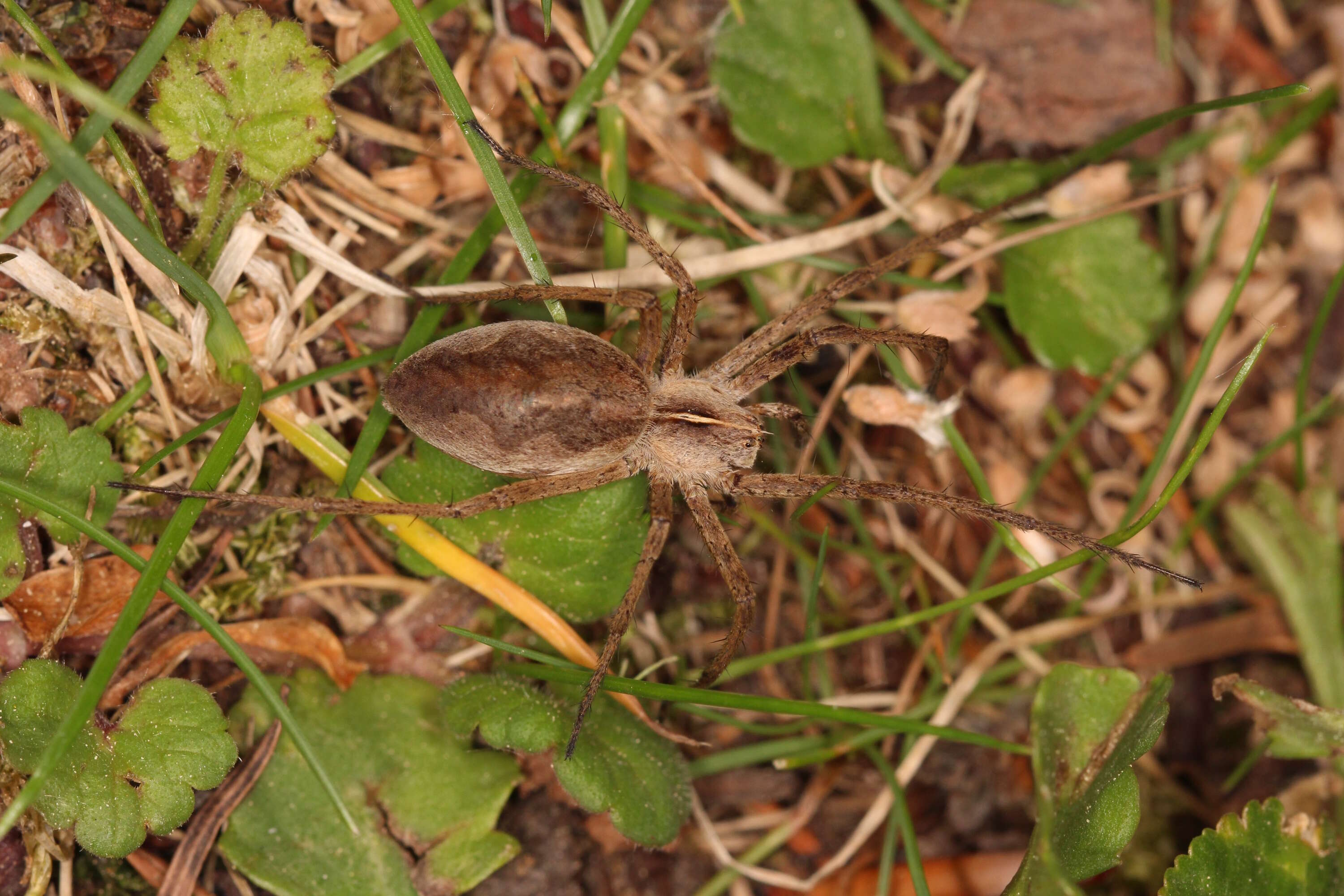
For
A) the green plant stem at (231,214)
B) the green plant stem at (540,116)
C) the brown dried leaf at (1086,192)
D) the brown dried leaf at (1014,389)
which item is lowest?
the brown dried leaf at (1014,389)

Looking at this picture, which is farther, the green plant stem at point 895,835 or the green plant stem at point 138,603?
the green plant stem at point 895,835

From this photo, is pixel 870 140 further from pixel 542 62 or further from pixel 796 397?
pixel 542 62

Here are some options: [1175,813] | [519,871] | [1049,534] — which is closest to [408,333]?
[519,871]

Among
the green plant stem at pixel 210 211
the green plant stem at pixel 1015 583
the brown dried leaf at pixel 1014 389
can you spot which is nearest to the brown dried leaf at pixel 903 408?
the brown dried leaf at pixel 1014 389

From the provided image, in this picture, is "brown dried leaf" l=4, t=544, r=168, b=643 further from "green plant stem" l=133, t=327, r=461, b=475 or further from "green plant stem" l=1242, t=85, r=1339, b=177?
"green plant stem" l=1242, t=85, r=1339, b=177

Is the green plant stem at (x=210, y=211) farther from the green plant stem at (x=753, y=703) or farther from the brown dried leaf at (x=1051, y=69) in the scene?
the brown dried leaf at (x=1051, y=69)
